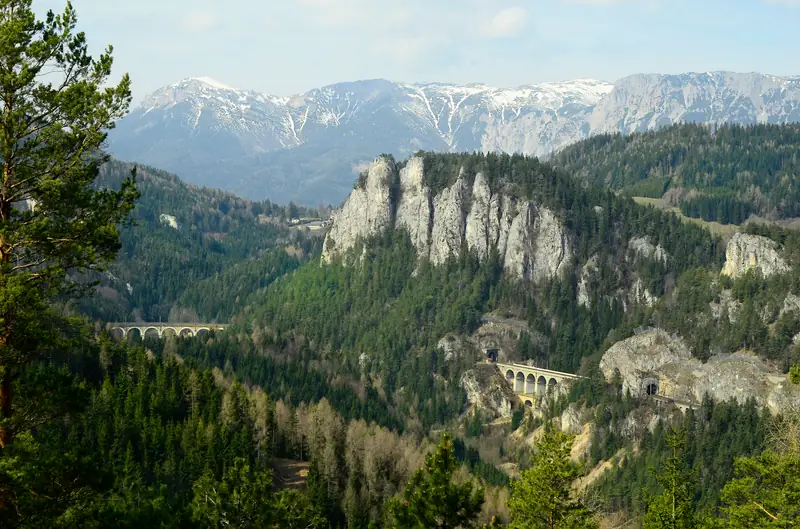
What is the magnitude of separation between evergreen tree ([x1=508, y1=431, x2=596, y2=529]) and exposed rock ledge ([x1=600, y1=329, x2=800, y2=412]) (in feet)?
334

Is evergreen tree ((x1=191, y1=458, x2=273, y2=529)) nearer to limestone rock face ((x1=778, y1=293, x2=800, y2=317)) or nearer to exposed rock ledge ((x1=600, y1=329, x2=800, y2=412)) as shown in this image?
exposed rock ledge ((x1=600, y1=329, x2=800, y2=412))

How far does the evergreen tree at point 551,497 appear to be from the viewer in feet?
135

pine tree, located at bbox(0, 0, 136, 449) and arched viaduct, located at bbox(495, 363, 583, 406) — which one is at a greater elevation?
pine tree, located at bbox(0, 0, 136, 449)

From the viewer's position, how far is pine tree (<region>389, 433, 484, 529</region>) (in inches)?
1555

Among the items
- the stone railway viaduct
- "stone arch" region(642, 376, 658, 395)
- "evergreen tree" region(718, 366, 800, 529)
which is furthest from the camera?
the stone railway viaduct

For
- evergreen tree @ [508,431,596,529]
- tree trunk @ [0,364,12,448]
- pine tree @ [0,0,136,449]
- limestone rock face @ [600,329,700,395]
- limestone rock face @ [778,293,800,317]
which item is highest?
pine tree @ [0,0,136,449]

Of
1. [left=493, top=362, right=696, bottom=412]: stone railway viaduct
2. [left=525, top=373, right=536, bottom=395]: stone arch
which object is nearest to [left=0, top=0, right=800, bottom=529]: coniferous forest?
[left=493, top=362, right=696, bottom=412]: stone railway viaduct

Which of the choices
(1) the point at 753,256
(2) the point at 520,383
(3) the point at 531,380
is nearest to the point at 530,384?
(3) the point at 531,380

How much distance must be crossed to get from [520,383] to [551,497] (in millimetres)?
157016

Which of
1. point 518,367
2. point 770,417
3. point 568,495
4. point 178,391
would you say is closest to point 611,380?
point 518,367

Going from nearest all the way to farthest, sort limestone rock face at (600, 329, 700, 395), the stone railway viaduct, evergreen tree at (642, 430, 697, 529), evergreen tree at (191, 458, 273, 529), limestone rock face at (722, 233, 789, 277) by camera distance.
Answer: evergreen tree at (191, 458, 273, 529) → evergreen tree at (642, 430, 697, 529) → limestone rock face at (600, 329, 700, 395) → limestone rock face at (722, 233, 789, 277) → the stone railway viaduct

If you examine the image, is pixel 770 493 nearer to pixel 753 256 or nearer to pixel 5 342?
pixel 5 342

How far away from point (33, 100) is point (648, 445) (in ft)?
445

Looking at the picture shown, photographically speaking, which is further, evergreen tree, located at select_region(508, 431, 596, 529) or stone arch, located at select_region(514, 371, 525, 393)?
stone arch, located at select_region(514, 371, 525, 393)
